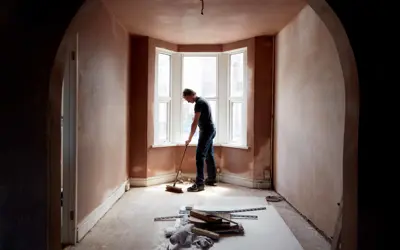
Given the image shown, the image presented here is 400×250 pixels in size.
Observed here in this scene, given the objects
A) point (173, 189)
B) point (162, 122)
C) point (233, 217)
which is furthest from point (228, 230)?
point (162, 122)

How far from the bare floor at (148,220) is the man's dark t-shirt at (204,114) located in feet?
3.11

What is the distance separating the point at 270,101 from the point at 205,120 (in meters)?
1.03

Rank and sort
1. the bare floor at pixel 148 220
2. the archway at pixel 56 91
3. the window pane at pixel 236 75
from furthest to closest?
the window pane at pixel 236 75, the bare floor at pixel 148 220, the archway at pixel 56 91

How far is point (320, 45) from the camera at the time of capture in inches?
148

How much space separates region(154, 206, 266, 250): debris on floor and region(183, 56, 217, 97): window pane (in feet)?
10.1

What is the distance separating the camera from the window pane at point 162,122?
21.8 ft

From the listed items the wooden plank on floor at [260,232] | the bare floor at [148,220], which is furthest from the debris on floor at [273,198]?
the wooden plank on floor at [260,232]

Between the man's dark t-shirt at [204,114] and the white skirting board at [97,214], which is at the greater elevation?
the man's dark t-shirt at [204,114]

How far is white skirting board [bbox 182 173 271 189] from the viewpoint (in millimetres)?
6039

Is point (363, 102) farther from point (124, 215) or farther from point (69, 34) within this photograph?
point (124, 215)

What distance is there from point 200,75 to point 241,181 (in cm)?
197

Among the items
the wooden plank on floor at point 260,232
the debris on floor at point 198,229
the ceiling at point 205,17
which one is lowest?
the wooden plank on floor at point 260,232

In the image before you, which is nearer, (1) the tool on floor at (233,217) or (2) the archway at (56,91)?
(2) the archway at (56,91)

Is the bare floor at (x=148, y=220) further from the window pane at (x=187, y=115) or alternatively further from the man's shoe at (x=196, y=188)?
the window pane at (x=187, y=115)
